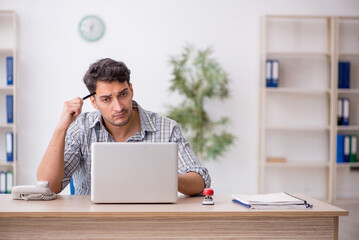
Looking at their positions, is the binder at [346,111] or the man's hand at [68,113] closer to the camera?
the man's hand at [68,113]

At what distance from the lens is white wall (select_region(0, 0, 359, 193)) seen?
4.89 meters

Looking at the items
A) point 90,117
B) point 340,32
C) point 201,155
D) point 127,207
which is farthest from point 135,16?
point 127,207

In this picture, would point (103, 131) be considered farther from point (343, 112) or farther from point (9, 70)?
point (343, 112)

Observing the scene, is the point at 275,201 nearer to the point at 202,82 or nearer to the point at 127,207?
the point at 127,207

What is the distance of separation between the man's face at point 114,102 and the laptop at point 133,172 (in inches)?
22.2

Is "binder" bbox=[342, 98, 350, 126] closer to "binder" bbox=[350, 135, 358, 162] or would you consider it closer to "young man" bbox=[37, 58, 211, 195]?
"binder" bbox=[350, 135, 358, 162]

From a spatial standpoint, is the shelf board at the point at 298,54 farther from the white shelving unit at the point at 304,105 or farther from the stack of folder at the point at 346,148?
the stack of folder at the point at 346,148

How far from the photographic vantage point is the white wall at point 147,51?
16.0 feet

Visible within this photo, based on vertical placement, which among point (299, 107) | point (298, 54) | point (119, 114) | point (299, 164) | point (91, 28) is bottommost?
point (299, 164)

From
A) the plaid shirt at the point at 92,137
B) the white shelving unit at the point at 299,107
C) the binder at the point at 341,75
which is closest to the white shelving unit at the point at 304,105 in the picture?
the white shelving unit at the point at 299,107

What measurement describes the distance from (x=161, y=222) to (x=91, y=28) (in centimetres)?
372

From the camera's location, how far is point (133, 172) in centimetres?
166

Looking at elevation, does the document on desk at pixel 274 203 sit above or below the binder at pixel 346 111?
below

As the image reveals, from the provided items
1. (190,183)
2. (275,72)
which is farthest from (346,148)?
(190,183)
